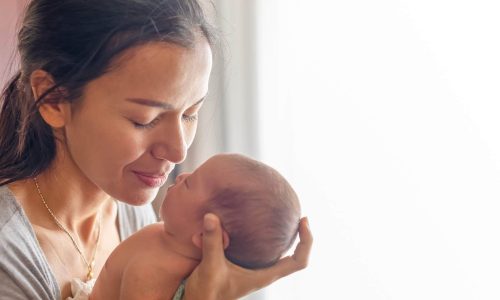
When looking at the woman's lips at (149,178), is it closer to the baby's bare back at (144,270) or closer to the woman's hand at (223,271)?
the baby's bare back at (144,270)

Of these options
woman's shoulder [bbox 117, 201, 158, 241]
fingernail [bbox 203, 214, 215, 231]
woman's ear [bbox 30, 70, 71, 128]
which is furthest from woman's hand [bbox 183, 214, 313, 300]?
woman's shoulder [bbox 117, 201, 158, 241]

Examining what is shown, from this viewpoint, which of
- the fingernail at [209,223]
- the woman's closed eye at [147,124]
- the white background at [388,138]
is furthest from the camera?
the white background at [388,138]

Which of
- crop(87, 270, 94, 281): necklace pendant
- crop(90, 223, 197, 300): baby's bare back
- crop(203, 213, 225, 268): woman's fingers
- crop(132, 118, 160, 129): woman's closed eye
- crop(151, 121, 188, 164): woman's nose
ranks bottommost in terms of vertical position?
crop(87, 270, 94, 281): necklace pendant

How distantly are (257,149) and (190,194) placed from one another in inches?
37.7

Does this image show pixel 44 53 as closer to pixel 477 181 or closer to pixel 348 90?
pixel 348 90

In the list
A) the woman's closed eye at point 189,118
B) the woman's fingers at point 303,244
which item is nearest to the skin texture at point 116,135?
the woman's closed eye at point 189,118

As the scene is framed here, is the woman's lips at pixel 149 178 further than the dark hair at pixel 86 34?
Yes

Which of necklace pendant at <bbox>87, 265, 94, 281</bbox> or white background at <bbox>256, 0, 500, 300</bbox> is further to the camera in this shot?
white background at <bbox>256, 0, 500, 300</bbox>

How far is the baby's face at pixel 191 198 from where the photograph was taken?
1.31 metres

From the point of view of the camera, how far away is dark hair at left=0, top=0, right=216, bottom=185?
4.32ft

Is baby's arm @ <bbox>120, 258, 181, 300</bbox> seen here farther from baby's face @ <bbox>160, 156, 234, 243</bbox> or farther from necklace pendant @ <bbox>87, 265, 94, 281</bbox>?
necklace pendant @ <bbox>87, 265, 94, 281</bbox>

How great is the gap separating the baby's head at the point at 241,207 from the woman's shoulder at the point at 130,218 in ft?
1.46

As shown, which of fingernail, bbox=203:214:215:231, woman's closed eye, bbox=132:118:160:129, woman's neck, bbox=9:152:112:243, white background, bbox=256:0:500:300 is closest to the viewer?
fingernail, bbox=203:214:215:231

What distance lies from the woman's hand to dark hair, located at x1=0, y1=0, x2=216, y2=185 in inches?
14.3
